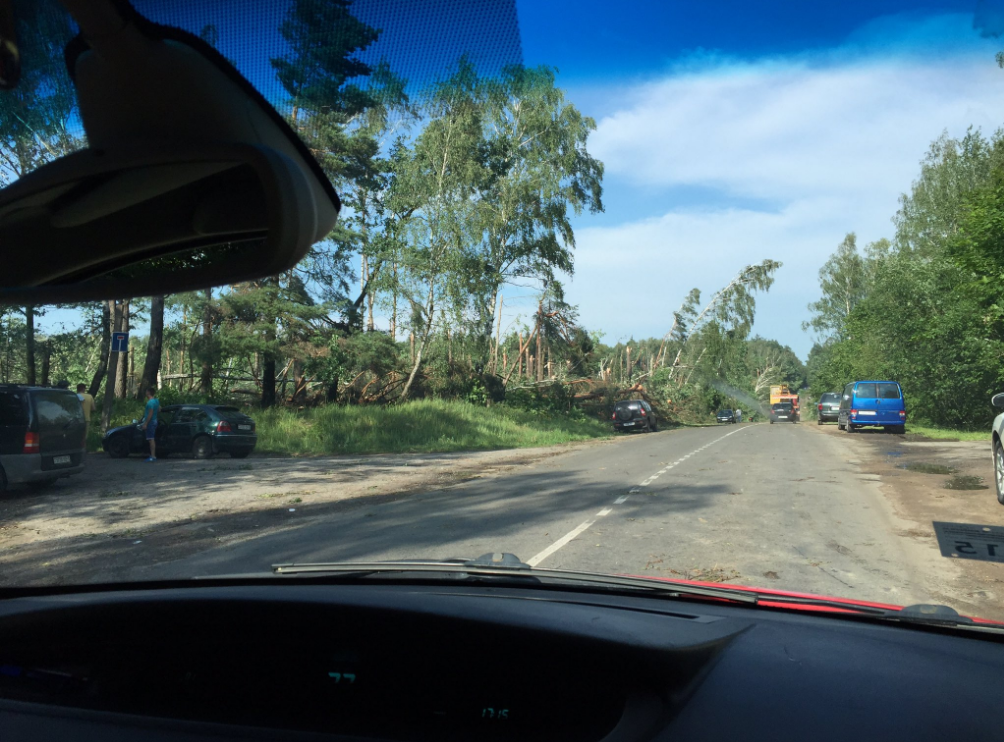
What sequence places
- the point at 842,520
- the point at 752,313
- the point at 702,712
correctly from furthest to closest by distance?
the point at 752,313 → the point at 842,520 → the point at 702,712

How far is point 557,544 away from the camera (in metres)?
7.43

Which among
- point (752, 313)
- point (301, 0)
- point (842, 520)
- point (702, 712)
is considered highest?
point (752, 313)

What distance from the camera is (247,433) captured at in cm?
1795

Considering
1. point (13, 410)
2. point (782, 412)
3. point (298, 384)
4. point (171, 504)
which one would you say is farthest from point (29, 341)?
point (782, 412)

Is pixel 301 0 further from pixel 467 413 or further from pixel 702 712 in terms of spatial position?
pixel 467 413

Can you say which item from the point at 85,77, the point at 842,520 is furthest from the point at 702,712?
the point at 842,520

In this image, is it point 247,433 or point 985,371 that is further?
point 985,371

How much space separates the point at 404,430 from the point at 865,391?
18.5 meters

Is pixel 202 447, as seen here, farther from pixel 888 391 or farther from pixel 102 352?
pixel 888 391

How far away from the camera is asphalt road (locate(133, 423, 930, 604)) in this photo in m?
6.18

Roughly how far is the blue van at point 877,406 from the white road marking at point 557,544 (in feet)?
80.0

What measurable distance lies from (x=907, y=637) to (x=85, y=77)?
2945 millimetres

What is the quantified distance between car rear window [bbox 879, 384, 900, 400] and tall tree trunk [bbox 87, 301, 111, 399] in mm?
29008

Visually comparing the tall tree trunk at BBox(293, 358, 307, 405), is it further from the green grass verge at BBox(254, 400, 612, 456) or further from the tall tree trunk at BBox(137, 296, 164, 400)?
the tall tree trunk at BBox(137, 296, 164, 400)
